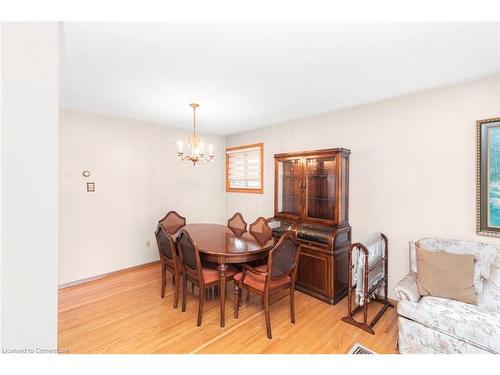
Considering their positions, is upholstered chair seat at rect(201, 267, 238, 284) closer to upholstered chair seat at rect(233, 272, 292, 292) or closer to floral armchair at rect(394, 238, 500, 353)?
upholstered chair seat at rect(233, 272, 292, 292)

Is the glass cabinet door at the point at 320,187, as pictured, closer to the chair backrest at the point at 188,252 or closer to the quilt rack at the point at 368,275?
the quilt rack at the point at 368,275

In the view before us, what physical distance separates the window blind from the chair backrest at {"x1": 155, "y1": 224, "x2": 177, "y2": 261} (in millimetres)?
2012

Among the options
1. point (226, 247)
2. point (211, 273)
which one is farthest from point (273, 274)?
point (211, 273)

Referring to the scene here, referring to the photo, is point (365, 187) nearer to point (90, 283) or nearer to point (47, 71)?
point (47, 71)

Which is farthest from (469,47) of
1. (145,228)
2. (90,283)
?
(90,283)

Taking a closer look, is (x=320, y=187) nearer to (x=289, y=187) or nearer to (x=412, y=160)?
(x=289, y=187)

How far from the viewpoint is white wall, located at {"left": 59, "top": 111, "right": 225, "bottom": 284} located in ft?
10.8

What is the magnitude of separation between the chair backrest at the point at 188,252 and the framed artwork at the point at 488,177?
2692mm

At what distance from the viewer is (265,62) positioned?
1.94 m

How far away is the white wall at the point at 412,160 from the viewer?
227 centimetres

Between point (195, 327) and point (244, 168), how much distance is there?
2929 millimetres

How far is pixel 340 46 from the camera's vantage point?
170 cm

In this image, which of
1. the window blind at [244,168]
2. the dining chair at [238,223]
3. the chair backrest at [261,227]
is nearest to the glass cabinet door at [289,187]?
the chair backrest at [261,227]

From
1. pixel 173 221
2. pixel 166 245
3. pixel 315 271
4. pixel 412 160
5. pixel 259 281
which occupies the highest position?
pixel 412 160
